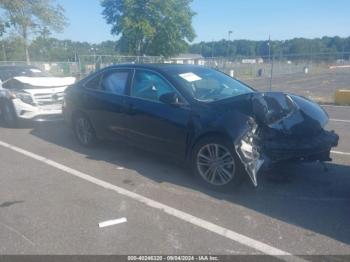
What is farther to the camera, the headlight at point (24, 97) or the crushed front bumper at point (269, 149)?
the headlight at point (24, 97)

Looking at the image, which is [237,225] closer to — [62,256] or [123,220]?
[123,220]

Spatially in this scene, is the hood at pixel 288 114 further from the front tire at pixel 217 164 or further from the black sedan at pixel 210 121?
the front tire at pixel 217 164

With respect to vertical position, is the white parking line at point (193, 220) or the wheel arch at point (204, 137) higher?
the wheel arch at point (204, 137)

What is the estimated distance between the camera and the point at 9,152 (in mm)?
6984

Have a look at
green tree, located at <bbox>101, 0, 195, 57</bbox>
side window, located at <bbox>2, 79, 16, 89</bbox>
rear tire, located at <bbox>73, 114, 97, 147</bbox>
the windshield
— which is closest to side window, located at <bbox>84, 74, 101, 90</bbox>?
rear tire, located at <bbox>73, 114, 97, 147</bbox>

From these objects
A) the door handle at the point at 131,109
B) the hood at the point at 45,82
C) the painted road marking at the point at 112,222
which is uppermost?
the hood at the point at 45,82

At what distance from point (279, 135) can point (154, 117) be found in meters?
1.75

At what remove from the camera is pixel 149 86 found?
5785 millimetres

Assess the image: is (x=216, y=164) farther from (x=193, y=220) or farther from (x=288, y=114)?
(x=288, y=114)

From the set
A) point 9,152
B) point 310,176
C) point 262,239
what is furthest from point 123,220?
point 9,152

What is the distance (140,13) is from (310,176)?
45.7 meters

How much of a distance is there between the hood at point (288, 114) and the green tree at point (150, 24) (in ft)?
138

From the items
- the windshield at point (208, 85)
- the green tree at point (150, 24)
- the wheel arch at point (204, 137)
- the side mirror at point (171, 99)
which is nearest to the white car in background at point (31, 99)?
the windshield at point (208, 85)

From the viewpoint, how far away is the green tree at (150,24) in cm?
4666
